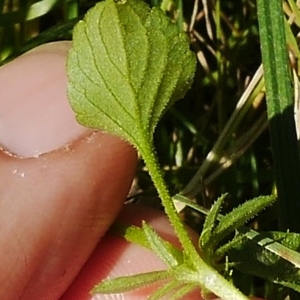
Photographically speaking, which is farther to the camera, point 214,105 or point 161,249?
point 214,105

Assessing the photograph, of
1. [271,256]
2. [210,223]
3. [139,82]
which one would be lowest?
[271,256]

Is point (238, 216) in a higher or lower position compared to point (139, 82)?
lower

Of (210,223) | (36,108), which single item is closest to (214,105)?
(36,108)

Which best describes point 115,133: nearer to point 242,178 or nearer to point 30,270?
point 30,270

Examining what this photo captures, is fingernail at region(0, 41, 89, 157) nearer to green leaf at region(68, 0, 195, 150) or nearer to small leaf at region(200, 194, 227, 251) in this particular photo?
green leaf at region(68, 0, 195, 150)

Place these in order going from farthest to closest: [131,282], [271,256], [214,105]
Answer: [214,105] < [271,256] < [131,282]

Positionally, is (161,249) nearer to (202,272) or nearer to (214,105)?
(202,272)

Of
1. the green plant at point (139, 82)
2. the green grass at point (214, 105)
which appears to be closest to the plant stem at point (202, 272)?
the green plant at point (139, 82)
